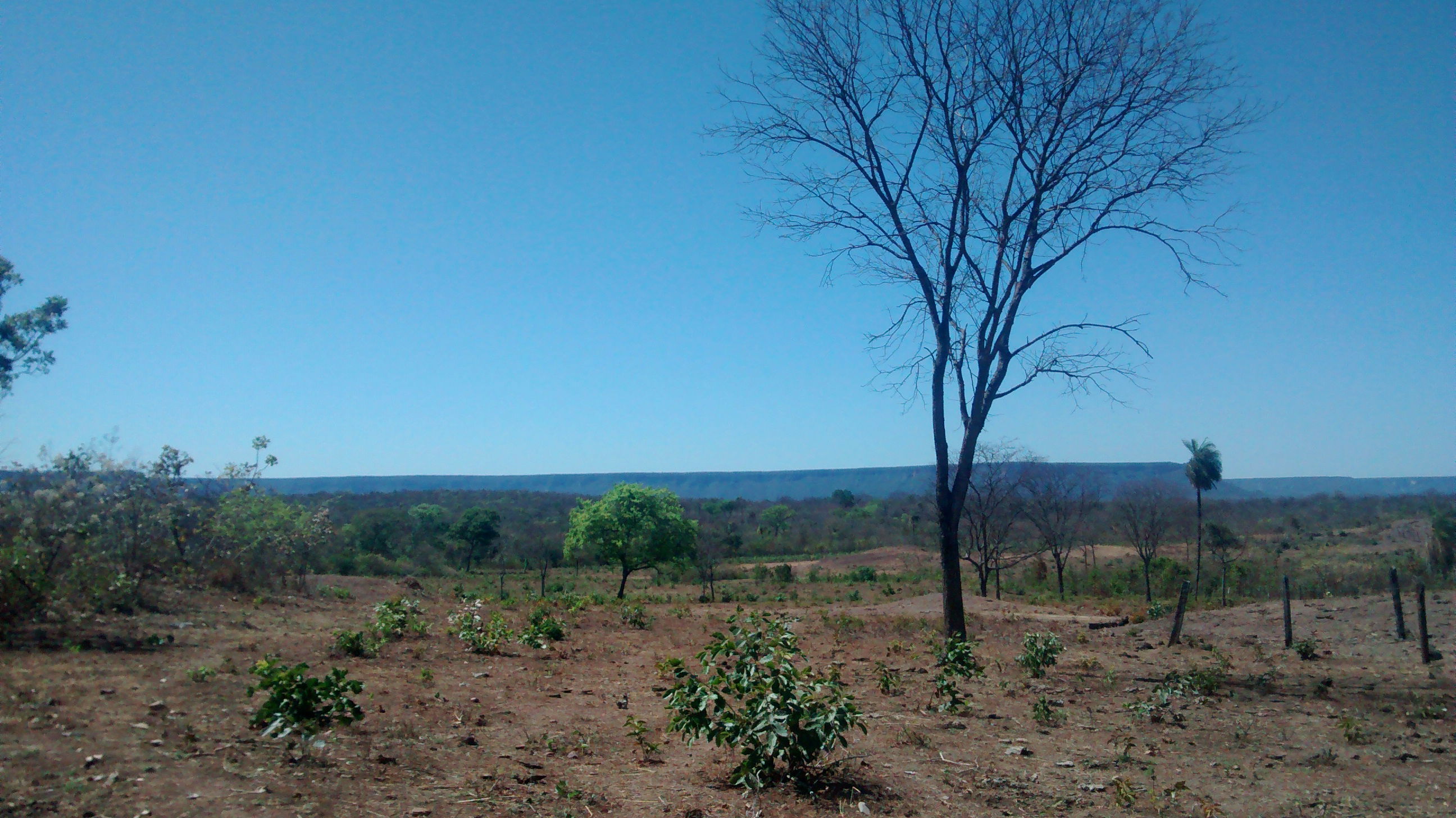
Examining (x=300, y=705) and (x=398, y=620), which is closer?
(x=300, y=705)

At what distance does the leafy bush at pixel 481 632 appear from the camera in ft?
32.4

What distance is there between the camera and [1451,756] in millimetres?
6074

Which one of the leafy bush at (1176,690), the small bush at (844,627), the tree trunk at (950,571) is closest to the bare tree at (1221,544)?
the small bush at (844,627)

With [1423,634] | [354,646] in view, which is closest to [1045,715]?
[1423,634]

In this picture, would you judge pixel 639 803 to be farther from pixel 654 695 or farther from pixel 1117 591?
pixel 1117 591

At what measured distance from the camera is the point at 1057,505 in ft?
108

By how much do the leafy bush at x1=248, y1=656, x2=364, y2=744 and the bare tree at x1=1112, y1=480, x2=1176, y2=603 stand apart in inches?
993

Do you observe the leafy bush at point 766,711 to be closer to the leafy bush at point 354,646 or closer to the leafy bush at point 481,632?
the leafy bush at point 354,646

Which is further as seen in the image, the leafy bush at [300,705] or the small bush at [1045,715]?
the small bush at [1045,715]

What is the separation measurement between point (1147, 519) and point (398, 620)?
1283 inches

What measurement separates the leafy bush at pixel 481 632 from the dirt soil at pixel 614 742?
239 millimetres

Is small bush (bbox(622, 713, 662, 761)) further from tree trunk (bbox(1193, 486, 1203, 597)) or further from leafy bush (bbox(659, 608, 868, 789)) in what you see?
tree trunk (bbox(1193, 486, 1203, 597))

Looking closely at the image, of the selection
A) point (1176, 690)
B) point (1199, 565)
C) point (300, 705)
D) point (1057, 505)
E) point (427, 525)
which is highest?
point (1057, 505)

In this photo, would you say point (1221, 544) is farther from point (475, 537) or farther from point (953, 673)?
point (475, 537)
